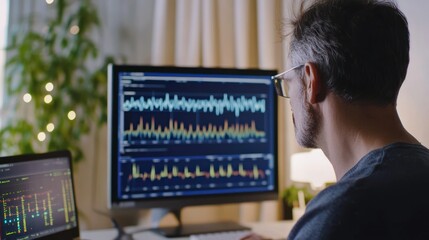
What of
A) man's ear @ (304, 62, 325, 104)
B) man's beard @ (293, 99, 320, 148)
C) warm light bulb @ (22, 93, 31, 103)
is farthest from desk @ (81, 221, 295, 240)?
warm light bulb @ (22, 93, 31, 103)

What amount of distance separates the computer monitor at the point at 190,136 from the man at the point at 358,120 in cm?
59

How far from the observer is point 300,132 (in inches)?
38.7

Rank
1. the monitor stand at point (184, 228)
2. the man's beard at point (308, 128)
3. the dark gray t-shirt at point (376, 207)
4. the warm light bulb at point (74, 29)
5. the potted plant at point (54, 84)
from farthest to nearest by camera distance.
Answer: the warm light bulb at point (74, 29), the potted plant at point (54, 84), the monitor stand at point (184, 228), the man's beard at point (308, 128), the dark gray t-shirt at point (376, 207)

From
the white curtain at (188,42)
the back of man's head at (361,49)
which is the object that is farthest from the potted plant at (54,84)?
the back of man's head at (361,49)

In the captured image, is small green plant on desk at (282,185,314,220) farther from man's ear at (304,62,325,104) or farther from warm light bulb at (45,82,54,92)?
warm light bulb at (45,82,54,92)

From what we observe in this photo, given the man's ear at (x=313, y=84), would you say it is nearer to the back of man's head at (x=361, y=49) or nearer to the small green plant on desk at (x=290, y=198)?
the back of man's head at (x=361, y=49)

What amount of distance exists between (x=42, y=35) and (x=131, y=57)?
43 centimetres

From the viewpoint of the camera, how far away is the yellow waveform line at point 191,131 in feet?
4.85

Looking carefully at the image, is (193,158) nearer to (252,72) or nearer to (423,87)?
(252,72)

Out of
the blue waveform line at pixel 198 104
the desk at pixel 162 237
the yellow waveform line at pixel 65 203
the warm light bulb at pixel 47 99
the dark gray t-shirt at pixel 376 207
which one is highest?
the warm light bulb at pixel 47 99

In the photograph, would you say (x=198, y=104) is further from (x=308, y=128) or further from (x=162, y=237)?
(x=308, y=128)

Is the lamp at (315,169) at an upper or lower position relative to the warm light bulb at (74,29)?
lower

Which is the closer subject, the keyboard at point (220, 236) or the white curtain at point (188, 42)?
the keyboard at point (220, 236)

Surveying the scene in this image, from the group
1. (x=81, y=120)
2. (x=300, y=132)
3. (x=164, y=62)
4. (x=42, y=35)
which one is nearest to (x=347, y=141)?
(x=300, y=132)
